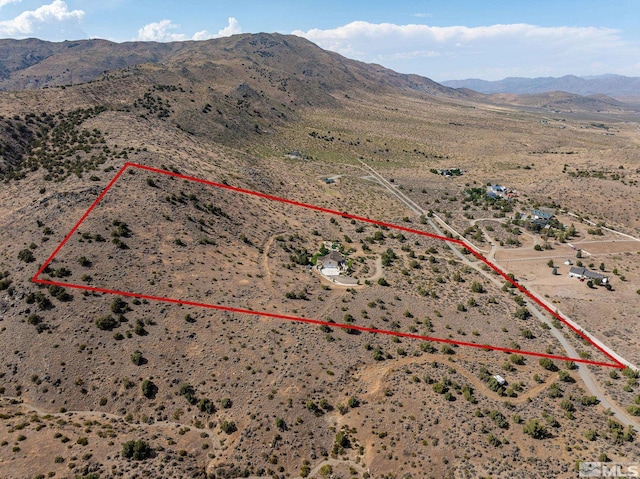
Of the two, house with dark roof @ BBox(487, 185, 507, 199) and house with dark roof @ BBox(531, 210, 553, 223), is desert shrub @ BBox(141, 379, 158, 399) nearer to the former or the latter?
house with dark roof @ BBox(531, 210, 553, 223)

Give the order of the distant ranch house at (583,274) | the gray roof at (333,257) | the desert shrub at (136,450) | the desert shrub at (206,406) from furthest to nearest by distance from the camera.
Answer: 1. the distant ranch house at (583,274)
2. the gray roof at (333,257)
3. the desert shrub at (206,406)
4. the desert shrub at (136,450)

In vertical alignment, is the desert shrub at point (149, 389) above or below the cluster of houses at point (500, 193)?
below

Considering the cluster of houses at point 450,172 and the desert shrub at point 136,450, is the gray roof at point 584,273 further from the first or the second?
the desert shrub at point 136,450

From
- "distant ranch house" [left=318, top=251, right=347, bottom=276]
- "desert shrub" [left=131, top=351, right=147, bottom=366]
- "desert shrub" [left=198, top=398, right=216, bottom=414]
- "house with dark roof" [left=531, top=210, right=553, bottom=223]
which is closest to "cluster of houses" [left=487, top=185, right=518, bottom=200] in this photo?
"house with dark roof" [left=531, top=210, right=553, bottom=223]

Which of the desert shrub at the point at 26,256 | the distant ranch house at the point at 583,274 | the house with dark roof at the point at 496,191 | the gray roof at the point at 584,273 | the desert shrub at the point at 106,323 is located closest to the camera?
the desert shrub at the point at 106,323

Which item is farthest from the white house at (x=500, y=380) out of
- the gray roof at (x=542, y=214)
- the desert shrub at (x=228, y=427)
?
the gray roof at (x=542, y=214)

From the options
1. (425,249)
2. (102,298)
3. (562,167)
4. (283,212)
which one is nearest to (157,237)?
(102,298)
